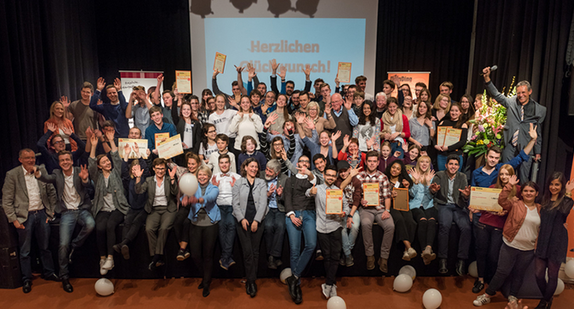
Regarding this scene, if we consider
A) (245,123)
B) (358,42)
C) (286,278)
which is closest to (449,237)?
(286,278)

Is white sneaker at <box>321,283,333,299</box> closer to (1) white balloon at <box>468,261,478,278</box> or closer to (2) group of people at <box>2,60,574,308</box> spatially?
(2) group of people at <box>2,60,574,308</box>

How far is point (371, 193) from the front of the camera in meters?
3.68

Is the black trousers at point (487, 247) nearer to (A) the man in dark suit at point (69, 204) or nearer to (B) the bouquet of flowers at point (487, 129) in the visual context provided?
(B) the bouquet of flowers at point (487, 129)

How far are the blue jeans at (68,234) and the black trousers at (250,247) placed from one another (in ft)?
5.50

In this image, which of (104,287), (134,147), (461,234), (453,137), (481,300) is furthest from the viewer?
(453,137)

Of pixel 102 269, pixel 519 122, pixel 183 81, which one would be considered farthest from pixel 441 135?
pixel 102 269

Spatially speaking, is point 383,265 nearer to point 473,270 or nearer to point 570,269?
point 473,270

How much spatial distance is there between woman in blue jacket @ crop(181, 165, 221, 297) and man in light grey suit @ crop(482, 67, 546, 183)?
3.77 metres

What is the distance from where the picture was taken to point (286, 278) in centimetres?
370

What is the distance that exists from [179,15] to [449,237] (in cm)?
747

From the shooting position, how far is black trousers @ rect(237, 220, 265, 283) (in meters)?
3.61

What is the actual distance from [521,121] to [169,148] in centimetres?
446

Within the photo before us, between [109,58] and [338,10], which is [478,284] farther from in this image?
[109,58]

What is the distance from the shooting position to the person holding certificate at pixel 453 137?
4555 millimetres
